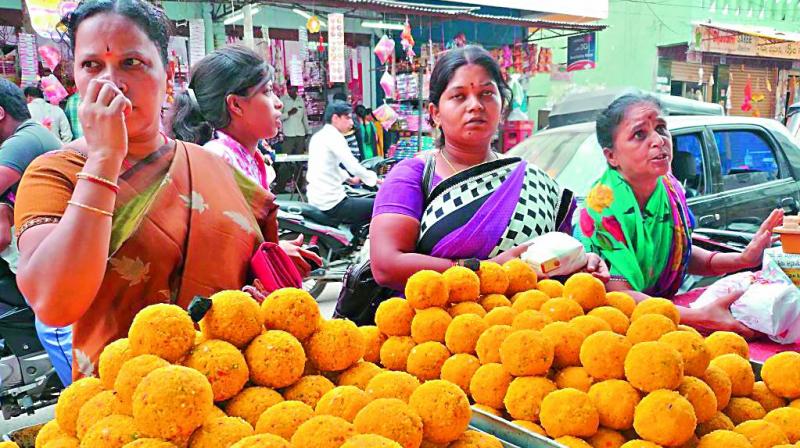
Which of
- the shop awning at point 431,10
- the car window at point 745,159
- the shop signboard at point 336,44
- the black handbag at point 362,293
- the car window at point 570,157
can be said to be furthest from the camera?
the shop signboard at point 336,44

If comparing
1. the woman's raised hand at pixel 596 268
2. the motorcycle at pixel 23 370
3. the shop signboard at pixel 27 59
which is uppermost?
the shop signboard at pixel 27 59

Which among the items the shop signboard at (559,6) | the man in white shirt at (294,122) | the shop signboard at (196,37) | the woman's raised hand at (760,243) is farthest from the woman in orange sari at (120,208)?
the shop signboard at (559,6)

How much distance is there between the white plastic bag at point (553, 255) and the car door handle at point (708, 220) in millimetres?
2975

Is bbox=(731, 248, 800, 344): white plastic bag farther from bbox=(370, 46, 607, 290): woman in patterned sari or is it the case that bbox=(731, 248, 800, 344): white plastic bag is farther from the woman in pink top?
the woman in pink top

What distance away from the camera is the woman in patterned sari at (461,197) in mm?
2010

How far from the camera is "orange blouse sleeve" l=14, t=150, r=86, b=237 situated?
1321mm

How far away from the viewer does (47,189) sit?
135cm

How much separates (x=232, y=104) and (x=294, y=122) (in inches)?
300

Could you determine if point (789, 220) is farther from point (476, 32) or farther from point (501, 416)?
point (476, 32)

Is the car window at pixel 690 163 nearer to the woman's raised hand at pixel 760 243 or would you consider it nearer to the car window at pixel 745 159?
the car window at pixel 745 159

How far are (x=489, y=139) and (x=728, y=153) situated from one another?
134 inches

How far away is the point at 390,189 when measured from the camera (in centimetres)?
209

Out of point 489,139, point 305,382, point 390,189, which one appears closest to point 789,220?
point 489,139

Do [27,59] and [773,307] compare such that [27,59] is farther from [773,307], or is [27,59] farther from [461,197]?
[773,307]
